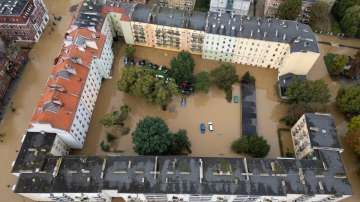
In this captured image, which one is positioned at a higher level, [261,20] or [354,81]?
[261,20]

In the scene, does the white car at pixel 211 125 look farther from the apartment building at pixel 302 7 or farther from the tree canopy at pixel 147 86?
the apartment building at pixel 302 7

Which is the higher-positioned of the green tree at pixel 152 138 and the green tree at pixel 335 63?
the green tree at pixel 335 63

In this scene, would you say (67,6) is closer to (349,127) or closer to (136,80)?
(136,80)

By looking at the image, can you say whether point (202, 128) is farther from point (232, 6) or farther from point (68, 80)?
point (232, 6)

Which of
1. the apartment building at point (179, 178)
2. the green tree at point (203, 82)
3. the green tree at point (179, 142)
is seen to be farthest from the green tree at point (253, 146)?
the green tree at point (203, 82)

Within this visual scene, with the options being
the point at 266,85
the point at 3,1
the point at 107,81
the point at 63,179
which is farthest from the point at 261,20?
the point at 3,1

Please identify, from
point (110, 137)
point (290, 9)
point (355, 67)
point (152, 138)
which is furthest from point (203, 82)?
point (355, 67)

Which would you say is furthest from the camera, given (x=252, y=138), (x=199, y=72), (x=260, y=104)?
(x=199, y=72)
